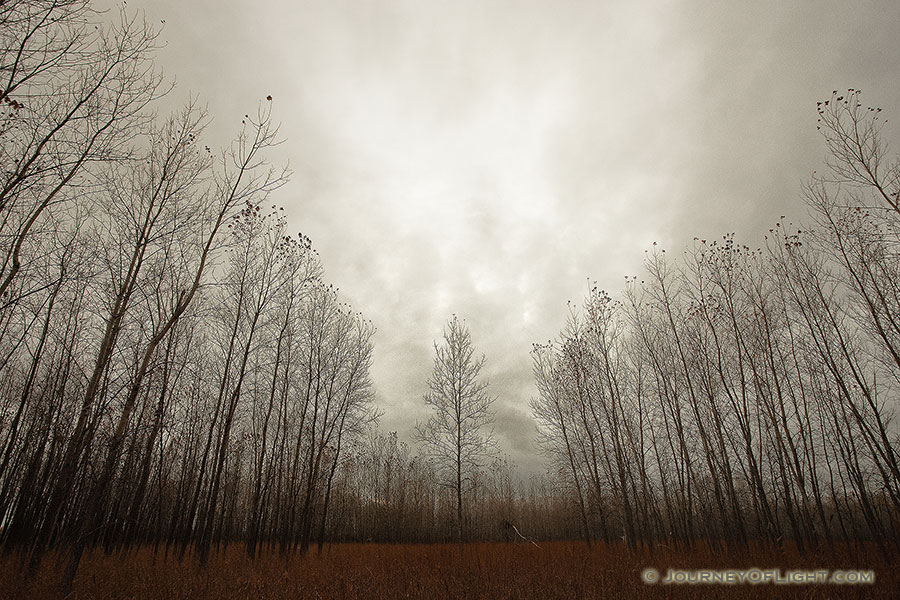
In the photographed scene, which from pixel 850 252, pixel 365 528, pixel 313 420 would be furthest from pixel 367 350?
pixel 365 528

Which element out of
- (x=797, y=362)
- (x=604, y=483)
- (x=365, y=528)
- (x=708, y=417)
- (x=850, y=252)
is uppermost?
(x=850, y=252)

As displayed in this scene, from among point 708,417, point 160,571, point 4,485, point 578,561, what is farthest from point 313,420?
point 708,417

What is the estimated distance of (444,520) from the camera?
3447 cm

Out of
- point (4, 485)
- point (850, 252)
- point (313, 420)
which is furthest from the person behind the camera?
point (313, 420)

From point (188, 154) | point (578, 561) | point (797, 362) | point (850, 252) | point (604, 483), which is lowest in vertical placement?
point (578, 561)

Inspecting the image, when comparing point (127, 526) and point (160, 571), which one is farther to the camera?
point (127, 526)

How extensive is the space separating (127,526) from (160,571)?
996cm

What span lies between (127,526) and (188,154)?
53.0 feet

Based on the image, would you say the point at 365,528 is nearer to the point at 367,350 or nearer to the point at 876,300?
the point at 367,350

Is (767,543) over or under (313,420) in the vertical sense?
under

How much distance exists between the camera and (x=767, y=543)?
1076 centimetres

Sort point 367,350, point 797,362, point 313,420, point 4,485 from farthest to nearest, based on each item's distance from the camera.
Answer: point 367,350, point 313,420, point 797,362, point 4,485

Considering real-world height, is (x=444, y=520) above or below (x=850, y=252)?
below

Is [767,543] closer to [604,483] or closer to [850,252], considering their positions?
[604,483]
